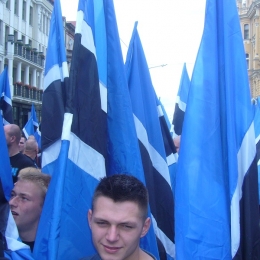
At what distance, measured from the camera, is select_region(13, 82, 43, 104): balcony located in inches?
1431

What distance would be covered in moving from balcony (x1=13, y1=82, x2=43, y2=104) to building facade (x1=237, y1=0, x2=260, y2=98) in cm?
2481

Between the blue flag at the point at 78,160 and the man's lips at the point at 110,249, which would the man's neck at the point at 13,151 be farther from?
the man's lips at the point at 110,249

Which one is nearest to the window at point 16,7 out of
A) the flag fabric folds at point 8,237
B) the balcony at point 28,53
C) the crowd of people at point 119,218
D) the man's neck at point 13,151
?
the balcony at point 28,53

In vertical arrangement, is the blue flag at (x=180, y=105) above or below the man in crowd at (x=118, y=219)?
above

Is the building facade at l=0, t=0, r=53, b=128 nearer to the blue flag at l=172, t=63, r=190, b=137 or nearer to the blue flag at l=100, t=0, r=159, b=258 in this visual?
the blue flag at l=172, t=63, r=190, b=137

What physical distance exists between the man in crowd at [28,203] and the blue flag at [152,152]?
0.84 m

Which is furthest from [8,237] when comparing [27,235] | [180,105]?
[180,105]

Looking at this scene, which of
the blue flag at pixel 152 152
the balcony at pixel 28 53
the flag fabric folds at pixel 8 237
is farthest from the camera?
the balcony at pixel 28 53

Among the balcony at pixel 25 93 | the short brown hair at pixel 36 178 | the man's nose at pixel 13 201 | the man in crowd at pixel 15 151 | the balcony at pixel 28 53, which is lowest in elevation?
the man's nose at pixel 13 201

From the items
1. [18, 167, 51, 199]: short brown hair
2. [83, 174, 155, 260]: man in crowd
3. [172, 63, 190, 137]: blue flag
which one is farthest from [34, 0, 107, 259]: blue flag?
[172, 63, 190, 137]: blue flag

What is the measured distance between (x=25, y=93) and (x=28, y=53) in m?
3.43

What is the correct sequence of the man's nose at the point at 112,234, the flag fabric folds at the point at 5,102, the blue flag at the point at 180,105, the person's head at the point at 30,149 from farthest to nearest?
the flag fabric folds at the point at 5,102 → the blue flag at the point at 180,105 → the person's head at the point at 30,149 → the man's nose at the point at 112,234

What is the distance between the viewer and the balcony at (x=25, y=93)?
3634 centimetres

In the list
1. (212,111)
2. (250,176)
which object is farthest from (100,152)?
(250,176)
